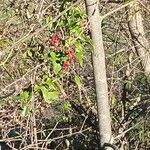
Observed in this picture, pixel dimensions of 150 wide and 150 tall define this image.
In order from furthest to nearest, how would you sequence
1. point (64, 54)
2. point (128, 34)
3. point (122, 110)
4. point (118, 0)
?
point (128, 34) → point (122, 110) → point (118, 0) → point (64, 54)

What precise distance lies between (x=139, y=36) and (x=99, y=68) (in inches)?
52.5

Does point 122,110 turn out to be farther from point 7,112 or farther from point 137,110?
point 7,112

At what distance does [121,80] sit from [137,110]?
29cm

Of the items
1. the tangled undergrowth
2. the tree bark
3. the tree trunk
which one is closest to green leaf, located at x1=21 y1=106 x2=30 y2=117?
the tangled undergrowth

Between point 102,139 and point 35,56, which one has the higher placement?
point 35,56

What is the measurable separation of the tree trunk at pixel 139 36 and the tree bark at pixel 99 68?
1081 millimetres

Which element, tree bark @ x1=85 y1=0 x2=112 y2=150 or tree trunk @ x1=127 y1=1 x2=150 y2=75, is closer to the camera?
tree bark @ x1=85 y1=0 x2=112 y2=150

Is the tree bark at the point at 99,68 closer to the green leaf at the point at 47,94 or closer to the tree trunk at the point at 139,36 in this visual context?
the green leaf at the point at 47,94

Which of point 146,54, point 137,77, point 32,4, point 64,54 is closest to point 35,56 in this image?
point 64,54

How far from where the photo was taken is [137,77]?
4.46 meters

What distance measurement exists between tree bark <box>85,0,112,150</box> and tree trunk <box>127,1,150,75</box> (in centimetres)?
108

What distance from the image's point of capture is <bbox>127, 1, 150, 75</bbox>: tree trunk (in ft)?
13.6

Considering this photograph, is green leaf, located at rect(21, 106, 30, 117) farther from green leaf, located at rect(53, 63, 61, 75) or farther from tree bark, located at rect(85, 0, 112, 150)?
tree bark, located at rect(85, 0, 112, 150)

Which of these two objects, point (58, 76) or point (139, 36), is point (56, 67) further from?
point (139, 36)
